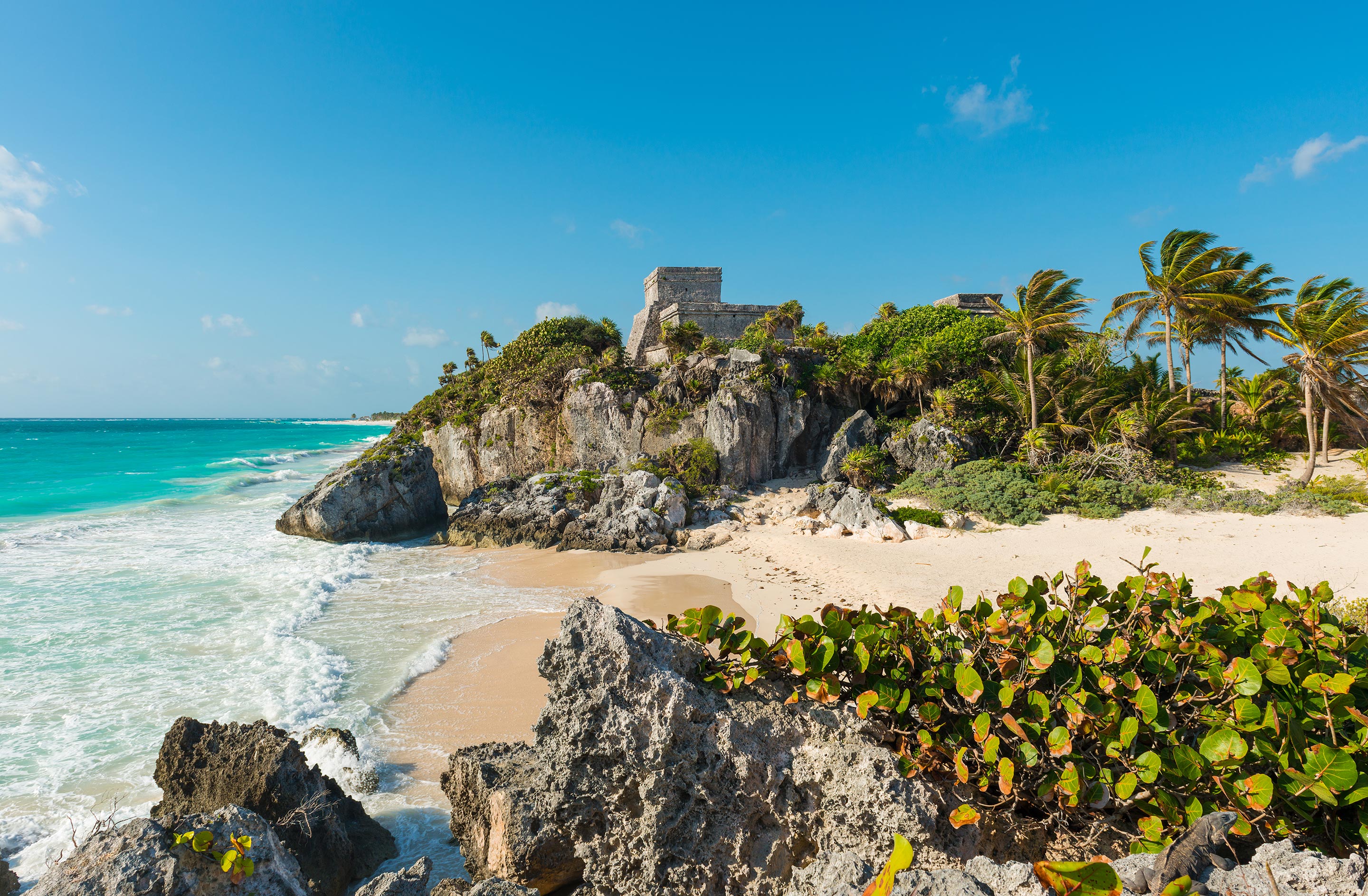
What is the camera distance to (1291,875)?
6.45 feet

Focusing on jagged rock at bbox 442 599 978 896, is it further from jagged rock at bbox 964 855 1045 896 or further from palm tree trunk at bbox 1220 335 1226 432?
palm tree trunk at bbox 1220 335 1226 432

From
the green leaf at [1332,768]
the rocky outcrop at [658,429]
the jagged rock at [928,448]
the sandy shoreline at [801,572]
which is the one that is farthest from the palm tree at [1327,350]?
the green leaf at [1332,768]

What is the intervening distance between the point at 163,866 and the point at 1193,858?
4.25m

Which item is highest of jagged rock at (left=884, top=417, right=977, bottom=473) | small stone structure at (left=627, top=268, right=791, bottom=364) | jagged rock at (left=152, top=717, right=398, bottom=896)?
small stone structure at (left=627, top=268, right=791, bottom=364)

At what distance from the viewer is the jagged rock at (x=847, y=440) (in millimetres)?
20156

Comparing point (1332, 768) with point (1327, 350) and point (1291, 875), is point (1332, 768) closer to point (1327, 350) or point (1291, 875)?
point (1291, 875)

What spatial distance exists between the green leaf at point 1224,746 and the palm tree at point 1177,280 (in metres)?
22.2

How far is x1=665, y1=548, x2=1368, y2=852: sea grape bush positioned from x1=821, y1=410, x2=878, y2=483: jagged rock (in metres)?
16.7

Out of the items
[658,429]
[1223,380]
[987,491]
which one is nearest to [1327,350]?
[1223,380]

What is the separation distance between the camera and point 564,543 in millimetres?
15367

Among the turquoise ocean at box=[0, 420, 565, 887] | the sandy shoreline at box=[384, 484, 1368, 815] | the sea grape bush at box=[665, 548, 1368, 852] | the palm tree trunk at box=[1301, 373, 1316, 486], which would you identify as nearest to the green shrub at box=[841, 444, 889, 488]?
the sandy shoreline at box=[384, 484, 1368, 815]

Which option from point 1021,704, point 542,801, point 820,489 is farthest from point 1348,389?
point 542,801

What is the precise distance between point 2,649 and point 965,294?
102 feet

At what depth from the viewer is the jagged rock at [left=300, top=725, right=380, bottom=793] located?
5.32 metres
